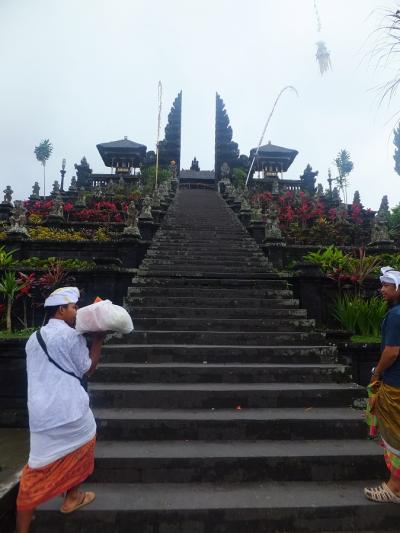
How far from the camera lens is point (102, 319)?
269 centimetres

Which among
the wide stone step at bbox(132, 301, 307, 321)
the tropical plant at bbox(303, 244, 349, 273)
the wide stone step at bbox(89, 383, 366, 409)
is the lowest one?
the wide stone step at bbox(89, 383, 366, 409)

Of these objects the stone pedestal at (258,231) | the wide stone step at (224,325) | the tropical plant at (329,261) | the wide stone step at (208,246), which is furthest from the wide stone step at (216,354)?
the stone pedestal at (258,231)

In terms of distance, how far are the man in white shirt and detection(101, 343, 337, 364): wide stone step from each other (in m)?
2.44

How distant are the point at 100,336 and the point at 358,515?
8.48ft

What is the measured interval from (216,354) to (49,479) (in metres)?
3.02

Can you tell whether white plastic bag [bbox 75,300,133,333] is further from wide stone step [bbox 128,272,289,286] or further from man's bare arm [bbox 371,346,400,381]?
wide stone step [bbox 128,272,289,286]

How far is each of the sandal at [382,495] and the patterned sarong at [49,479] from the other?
2392 mm

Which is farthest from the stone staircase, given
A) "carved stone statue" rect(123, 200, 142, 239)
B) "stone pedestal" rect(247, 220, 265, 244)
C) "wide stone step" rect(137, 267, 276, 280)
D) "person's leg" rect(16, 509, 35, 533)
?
"stone pedestal" rect(247, 220, 265, 244)

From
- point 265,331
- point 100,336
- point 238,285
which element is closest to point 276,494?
point 100,336

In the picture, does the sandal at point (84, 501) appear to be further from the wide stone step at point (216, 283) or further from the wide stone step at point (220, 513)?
the wide stone step at point (216, 283)

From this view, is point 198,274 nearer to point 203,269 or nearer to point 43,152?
point 203,269

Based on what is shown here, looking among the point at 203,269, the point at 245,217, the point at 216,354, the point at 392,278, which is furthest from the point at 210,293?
the point at 245,217

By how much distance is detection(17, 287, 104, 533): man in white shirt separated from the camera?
2.57 metres

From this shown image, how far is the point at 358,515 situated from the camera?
9.93ft
